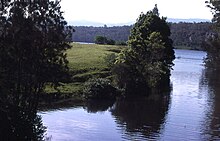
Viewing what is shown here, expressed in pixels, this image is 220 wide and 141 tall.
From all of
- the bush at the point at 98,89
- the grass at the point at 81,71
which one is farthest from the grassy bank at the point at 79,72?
the bush at the point at 98,89

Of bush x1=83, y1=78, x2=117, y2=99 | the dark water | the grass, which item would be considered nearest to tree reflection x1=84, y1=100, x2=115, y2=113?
the dark water

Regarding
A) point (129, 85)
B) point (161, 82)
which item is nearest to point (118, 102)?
point (129, 85)

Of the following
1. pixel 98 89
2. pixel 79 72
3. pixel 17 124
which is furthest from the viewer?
pixel 79 72

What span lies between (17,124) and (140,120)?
20937 millimetres

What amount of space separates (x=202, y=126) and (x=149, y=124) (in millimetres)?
4461

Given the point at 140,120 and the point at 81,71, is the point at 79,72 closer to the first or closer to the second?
the point at 81,71

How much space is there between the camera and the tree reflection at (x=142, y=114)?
36.6 m

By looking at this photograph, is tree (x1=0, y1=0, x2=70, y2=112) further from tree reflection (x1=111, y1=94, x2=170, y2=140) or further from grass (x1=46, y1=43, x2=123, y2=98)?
grass (x1=46, y1=43, x2=123, y2=98)

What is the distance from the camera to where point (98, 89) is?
52375mm

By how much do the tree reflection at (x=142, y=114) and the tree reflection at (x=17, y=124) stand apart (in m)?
12.1

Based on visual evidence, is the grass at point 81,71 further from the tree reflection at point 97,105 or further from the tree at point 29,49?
the tree at point 29,49

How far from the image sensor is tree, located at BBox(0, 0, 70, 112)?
74.6 ft

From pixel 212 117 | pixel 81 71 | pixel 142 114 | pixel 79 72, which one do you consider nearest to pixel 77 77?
pixel 79 72

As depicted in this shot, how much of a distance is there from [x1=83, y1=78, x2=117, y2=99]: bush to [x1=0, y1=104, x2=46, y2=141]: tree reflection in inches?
1153
